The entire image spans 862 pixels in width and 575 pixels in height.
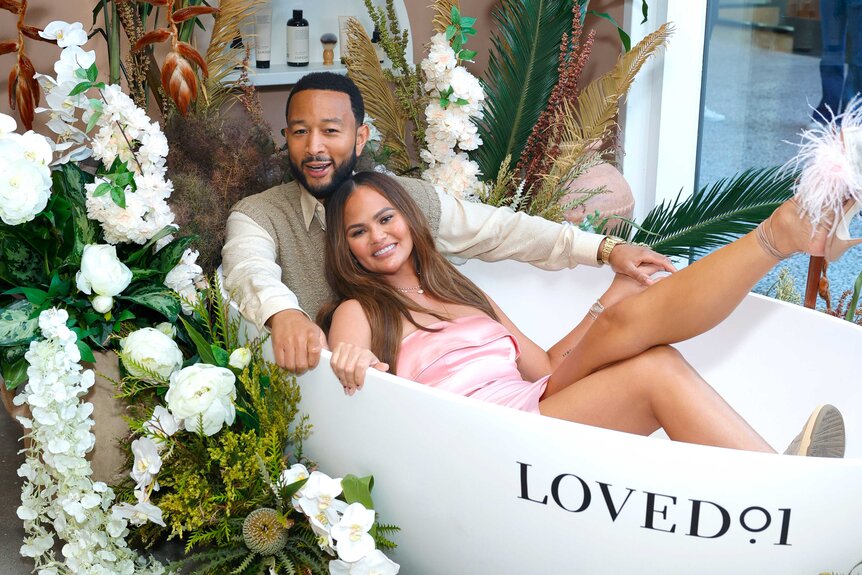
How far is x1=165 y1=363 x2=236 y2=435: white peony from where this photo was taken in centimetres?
218

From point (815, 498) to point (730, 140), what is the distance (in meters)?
2.33

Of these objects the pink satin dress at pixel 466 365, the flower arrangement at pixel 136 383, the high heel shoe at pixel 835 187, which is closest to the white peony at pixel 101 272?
the flower arrangement at pixel 136 383

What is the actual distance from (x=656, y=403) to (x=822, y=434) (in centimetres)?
39

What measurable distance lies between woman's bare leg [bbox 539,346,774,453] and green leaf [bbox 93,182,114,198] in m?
1.15

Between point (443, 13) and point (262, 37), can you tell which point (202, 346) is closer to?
point (443, 13)

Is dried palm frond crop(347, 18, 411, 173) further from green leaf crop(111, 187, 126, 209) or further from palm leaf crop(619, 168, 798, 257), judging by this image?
green leaf crop(111, 187, 126, 209)

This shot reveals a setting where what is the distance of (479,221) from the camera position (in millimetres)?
2750

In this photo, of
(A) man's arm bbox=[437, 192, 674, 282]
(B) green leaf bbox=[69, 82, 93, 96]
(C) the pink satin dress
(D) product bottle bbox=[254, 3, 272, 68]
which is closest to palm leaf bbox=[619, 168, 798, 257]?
(A) man's arm bbox=[437, 192, 674, 282]

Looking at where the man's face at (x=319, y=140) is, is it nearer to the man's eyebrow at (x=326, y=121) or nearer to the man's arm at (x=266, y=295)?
the man's eyebrow at (x=326, y=121)

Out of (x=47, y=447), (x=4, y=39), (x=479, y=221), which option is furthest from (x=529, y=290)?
(x=4, y=39)

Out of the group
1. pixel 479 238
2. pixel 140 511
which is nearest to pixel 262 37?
pixel 479 238

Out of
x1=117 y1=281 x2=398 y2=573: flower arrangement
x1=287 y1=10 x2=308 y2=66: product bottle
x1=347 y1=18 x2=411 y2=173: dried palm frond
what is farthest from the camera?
x1=287 y1=10 x2=308 y2=66: product bottle

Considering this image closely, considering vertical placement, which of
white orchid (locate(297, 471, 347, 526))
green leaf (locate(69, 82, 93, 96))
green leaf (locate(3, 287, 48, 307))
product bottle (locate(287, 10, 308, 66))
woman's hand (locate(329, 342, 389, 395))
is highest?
product bottle (locate(287, 10, 308, 66))

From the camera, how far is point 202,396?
86.0 inches
